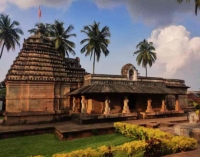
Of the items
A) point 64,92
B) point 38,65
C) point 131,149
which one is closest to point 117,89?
point 64,92

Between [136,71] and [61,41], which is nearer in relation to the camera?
[136,71]

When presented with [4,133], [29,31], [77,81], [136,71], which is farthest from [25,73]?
[29,31]

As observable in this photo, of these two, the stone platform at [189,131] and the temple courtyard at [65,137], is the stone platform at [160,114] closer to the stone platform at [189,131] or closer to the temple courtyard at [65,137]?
the temple courtyard at [65,137]

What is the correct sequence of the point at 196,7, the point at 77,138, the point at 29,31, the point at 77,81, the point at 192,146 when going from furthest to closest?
the point at 29,31
the point at 77,81
the point at 77,138
the point at 196,7
the point at 192,146

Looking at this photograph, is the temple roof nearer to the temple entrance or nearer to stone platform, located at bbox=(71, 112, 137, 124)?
stone platform, located at bbox=(71, 112, 137, 124)

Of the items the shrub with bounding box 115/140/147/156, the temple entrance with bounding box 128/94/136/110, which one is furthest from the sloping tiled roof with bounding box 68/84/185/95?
the shrub with bounding box 115/140/147/156

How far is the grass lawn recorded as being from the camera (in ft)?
32.0

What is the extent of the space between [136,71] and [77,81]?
275 inches

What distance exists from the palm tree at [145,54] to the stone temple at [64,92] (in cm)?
2064

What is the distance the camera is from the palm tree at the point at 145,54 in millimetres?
41844

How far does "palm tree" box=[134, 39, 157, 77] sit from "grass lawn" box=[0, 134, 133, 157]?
31993 millimetres

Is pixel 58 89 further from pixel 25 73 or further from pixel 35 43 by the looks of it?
pixel 35 43

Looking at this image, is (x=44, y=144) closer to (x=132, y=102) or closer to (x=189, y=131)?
(x=189, y=131)

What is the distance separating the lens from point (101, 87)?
1789cm
